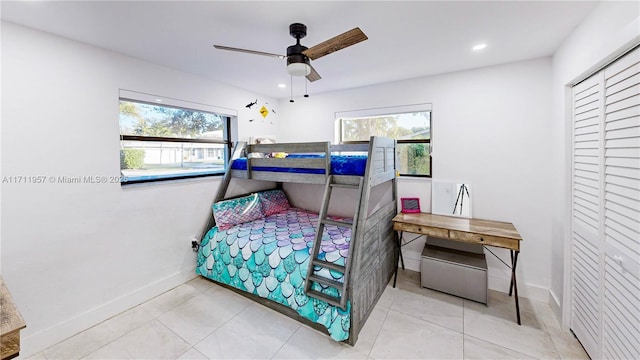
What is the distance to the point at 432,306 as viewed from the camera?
2.48m

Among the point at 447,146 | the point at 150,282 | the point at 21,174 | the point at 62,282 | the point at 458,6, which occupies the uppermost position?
the point at 458,6

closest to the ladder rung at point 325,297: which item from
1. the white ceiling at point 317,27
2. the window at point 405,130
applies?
the window at point 405,130

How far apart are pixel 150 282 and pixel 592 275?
387 centimetres

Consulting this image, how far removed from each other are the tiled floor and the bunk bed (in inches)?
6.1

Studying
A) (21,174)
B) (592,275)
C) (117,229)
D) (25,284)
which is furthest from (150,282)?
(592,275)

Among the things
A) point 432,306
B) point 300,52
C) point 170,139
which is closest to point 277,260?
point 432,306

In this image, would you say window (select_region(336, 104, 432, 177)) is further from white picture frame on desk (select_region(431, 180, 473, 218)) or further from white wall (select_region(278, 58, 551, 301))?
white picture frame on desk (select_region(431, 180, 473, 218))

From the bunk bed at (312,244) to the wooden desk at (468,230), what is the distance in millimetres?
284

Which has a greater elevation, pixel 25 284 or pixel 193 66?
pixel 193 66

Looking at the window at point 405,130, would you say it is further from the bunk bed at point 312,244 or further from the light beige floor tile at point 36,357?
the light beige floor tile at point 36,357

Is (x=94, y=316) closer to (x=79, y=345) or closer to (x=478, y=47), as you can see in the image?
(x=79, y=345)

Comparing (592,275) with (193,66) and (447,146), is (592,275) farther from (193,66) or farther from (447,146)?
(193,66)

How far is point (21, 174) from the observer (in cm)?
187

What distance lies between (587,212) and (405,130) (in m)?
1.91
